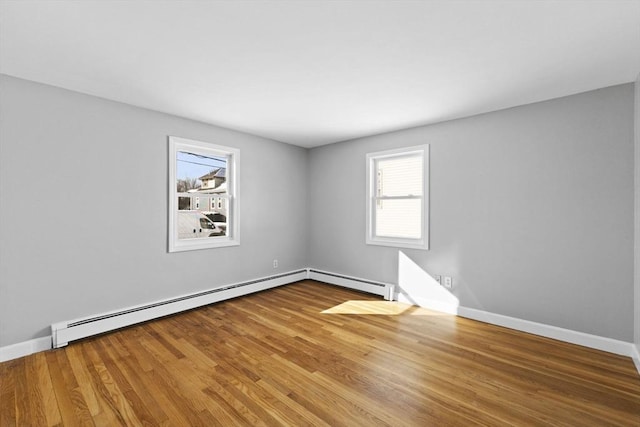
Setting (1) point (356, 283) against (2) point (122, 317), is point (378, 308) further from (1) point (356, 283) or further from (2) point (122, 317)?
(2) point (122, 317)

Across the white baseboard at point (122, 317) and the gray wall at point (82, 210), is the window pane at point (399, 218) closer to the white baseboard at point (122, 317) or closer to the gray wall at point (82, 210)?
the white baseboard at point (122, 317)

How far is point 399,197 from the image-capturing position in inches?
167

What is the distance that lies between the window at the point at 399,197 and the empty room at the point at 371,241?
0.11 ft

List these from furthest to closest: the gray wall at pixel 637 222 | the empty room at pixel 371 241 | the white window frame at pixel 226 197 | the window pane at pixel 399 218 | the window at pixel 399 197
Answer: the window pane at pixel 399 218 < the window at pixel 399 197 < the white window frame at pixel 226 197 < the gray wall at pixel 637 222 < the empty room at pixel 371 241

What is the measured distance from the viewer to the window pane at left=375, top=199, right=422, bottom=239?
411cm

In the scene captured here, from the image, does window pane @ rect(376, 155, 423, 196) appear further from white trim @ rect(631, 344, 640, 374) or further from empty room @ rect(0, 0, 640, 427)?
white trim @ rect(631, 344, 640, 374)

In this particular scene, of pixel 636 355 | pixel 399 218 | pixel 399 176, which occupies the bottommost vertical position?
pixel 636 355

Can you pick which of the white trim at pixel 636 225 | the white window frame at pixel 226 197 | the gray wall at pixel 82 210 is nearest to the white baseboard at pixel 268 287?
the gray wall at pixel 82 210

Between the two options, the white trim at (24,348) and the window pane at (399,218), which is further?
the window pane at (399,218)

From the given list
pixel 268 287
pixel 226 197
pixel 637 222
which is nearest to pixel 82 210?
pixel 226 197

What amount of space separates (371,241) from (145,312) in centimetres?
323

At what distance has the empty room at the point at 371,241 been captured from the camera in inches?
73.1

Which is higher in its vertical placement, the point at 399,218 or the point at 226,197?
the point at 226,197

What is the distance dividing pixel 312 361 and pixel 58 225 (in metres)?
2.82
